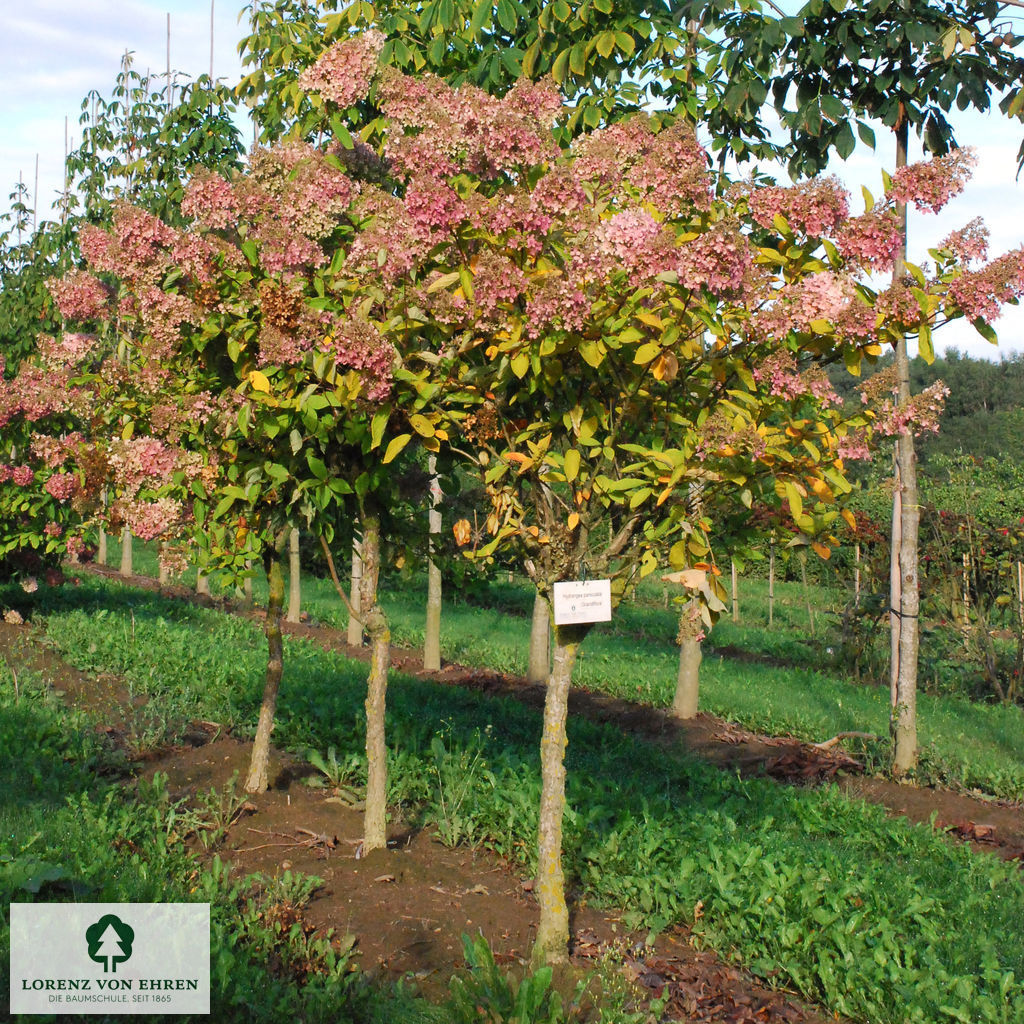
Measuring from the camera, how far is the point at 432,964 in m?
3.96

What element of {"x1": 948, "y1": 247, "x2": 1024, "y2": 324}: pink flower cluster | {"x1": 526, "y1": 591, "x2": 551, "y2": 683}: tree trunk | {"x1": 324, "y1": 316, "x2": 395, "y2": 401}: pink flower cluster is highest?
{"x1": 948, "y1": 247, "x2": 1024, "y2": 324}: pink flower cluster

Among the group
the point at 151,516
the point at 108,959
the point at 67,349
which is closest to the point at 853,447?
the point at 151,516

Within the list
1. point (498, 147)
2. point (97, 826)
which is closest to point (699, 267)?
point (498, 147)

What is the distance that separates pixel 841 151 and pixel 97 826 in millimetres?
5098

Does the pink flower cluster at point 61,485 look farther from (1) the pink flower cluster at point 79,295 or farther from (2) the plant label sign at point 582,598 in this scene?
(2) the plant label sign at point 582,598

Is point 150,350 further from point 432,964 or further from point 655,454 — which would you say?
point 432,964

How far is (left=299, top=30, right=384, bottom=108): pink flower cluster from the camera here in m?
4.48

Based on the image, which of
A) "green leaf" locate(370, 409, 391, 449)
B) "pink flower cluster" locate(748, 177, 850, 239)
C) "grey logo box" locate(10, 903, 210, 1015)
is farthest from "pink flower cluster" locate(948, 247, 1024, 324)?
"grey logo box" locate(10, 903, 210, 1015)

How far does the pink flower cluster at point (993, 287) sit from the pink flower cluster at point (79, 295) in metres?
4.16

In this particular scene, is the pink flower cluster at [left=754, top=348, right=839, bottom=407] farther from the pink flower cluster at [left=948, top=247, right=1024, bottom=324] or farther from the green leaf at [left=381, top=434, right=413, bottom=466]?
the green leaf at [left=381, top=434, right=413, bottom=466]

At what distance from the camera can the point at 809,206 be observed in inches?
135

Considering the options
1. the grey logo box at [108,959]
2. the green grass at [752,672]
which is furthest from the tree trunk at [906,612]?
the grey logo box at [108,959]

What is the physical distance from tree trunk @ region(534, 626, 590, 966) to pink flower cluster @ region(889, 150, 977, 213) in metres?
1.99

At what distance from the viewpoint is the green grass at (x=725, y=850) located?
12.9 ft
